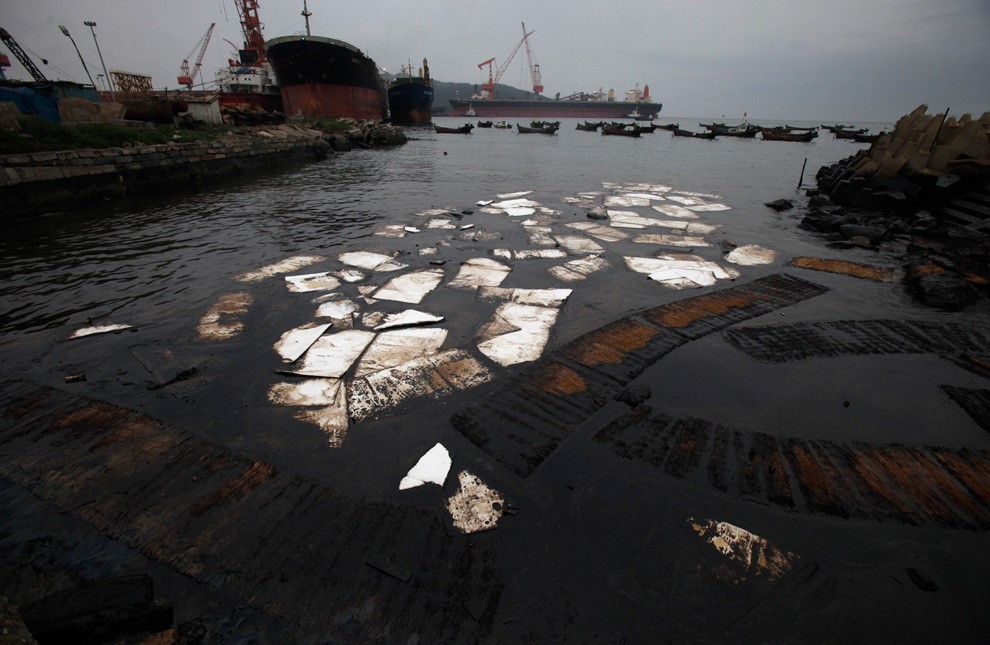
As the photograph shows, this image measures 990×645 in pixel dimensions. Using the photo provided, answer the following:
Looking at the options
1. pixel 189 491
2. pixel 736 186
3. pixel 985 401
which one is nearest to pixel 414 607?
pixel 189 491

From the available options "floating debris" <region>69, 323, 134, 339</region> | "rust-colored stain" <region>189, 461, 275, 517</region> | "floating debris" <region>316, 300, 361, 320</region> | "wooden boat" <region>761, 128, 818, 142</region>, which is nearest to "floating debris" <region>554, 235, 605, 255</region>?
"floating debris" <region>316, 300, 361, 320</region>

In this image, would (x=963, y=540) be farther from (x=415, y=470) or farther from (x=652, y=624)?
→ (x=415, y=470)

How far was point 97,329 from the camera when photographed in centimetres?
425

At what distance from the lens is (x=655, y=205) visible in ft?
35.1

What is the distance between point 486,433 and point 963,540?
2756 mm

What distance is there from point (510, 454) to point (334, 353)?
6.98 feet

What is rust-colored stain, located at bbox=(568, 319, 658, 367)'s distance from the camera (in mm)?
3824

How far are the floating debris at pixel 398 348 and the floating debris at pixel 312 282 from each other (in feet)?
5.61

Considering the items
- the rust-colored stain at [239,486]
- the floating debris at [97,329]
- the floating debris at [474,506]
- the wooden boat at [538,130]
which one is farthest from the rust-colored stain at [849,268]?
the wooden boat at [538,130]

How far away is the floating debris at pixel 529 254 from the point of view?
6.60 m

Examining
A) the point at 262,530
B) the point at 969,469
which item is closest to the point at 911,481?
the point at 969,469

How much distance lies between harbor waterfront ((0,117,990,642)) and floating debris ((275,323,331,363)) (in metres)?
0.05

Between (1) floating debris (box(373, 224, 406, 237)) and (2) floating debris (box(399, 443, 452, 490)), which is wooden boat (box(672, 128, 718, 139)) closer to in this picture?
(1) floating debris (box(373, 224, 406, 237))

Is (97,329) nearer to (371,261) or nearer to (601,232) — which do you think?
(371,261)
